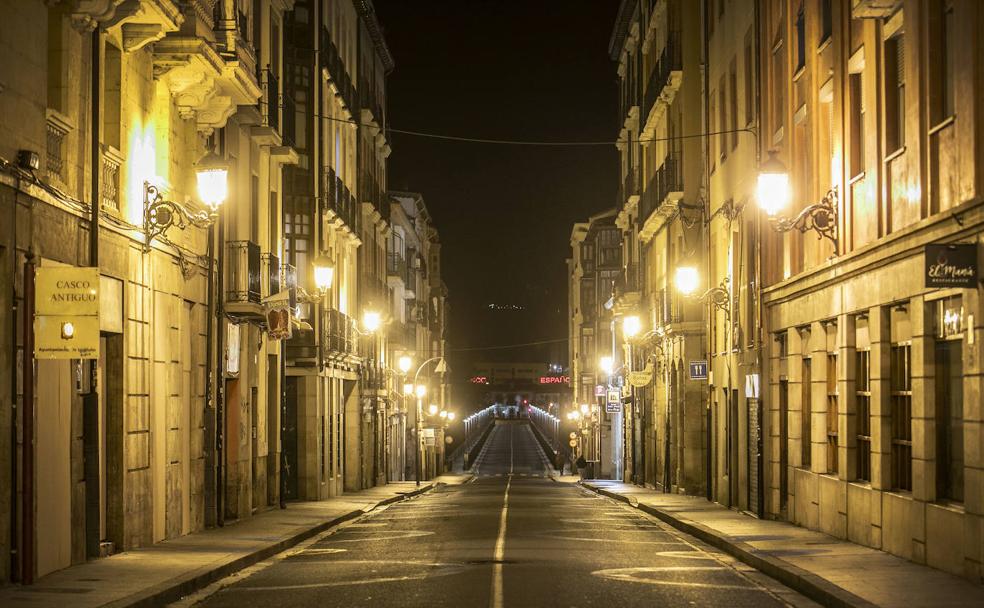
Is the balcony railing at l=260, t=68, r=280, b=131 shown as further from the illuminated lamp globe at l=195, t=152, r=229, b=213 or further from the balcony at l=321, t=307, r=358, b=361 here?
the illuminated lamp globe at l=195, t=152, r=229, b=213

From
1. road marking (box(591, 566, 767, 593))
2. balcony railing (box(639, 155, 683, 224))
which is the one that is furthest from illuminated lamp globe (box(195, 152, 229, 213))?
balcony railing (box(639, 155, 683, 224))

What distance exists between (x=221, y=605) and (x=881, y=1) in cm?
1059

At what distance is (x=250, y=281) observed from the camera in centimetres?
2734

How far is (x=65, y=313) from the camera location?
15.3 meters

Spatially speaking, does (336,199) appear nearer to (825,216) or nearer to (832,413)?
(832,413)

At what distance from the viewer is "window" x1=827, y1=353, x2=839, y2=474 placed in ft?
74.5

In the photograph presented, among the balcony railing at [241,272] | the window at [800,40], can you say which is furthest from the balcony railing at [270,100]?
the window at [800,40]

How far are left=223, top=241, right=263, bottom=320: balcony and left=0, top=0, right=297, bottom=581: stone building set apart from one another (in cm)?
4

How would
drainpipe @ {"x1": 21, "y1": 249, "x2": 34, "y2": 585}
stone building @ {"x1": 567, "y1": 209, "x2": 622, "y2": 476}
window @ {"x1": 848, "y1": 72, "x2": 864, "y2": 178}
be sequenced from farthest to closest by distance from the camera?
stone building @ {"x1": 567, "y1": 209, "x2": 622, "y2": 476}, window @ {"x1": 848, "y1": 72, "x2": 864, "y2": 178}, drainpipe @ {"x1": 21, "y1": 249, "x2": 34, "y2": 585}

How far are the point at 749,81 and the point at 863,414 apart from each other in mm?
10942

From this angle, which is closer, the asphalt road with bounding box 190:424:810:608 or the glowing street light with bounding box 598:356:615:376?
the asphalt road with bounding box 190:424:810:608

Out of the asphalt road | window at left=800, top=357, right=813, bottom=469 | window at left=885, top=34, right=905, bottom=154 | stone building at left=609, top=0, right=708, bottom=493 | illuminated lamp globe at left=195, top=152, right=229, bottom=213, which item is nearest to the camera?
the asphalt road

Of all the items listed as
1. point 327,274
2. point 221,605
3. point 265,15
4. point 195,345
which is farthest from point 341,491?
point 221,605

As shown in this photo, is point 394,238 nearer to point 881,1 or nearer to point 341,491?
point 341,491
